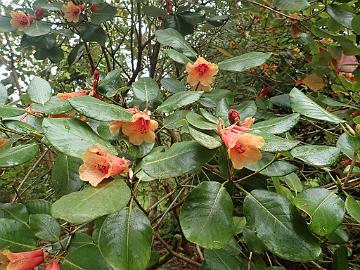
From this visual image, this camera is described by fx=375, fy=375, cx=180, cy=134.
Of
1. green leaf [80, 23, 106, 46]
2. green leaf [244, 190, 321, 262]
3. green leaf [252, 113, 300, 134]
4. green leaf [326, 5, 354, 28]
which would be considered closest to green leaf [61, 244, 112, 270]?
green leaf [244, 190, 321, 262]

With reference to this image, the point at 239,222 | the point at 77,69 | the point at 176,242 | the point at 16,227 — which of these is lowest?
the point at 176,242

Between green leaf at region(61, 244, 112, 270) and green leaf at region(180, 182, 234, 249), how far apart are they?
19 centimetres

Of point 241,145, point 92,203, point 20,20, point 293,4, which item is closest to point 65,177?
point 92,203

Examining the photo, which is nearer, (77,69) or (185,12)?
(185,12)

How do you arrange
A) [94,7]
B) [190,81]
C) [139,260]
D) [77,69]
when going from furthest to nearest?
1. [77,69]
2. [94,7]
3. [190,81]
4. [139,260]

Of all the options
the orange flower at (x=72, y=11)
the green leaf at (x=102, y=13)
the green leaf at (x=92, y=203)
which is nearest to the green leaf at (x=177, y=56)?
the green leaf at (x=92, y=203)

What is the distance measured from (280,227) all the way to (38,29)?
1.40 meters

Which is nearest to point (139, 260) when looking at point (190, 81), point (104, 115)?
point (104, 115)

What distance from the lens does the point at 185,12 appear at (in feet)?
5.86

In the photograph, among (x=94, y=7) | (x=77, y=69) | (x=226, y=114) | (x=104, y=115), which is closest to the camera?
(x=104, y=115)

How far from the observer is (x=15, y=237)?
2.38 ft

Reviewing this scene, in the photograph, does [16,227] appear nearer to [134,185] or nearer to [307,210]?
[134,185]

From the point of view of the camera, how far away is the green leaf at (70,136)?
0.64 meters

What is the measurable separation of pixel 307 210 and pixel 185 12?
4.42ft
